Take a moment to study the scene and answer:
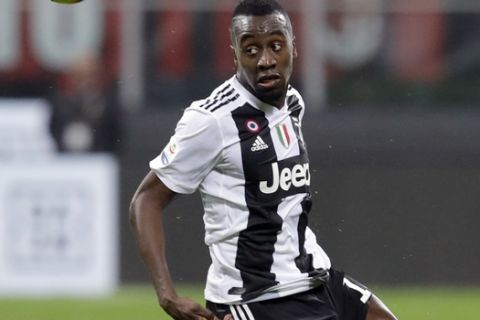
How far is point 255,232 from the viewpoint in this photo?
5840 mm

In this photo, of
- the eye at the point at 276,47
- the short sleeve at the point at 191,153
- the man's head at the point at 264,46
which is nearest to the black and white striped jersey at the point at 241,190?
the short sleeve at the point at 191,153

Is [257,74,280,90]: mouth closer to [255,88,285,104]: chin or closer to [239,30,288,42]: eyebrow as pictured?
[255,88,285,104]: chin

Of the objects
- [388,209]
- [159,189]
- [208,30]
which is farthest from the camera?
[208,30]

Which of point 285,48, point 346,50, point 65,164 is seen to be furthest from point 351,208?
point 285,48

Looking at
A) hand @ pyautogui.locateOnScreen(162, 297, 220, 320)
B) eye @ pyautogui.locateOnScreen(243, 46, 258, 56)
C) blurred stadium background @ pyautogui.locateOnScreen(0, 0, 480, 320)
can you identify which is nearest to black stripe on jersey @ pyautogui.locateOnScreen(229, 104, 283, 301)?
eye @ pyautogui.locateOnScreen(243, 46, 258, 56)

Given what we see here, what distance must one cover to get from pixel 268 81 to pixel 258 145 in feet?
0.84

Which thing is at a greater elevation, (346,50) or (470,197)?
(346,50)

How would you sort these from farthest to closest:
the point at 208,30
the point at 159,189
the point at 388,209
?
the point at 208,30
the point at 388,209
the point at 159,189

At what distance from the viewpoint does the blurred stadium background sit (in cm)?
1333

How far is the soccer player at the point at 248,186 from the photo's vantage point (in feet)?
18.9

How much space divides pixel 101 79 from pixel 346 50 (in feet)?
7.74

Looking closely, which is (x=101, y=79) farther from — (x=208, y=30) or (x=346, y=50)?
(x=346, y=50)

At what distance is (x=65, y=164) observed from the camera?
529 inches

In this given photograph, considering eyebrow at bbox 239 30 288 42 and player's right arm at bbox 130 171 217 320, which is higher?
eyebrow at bbox 239 30 288 42
